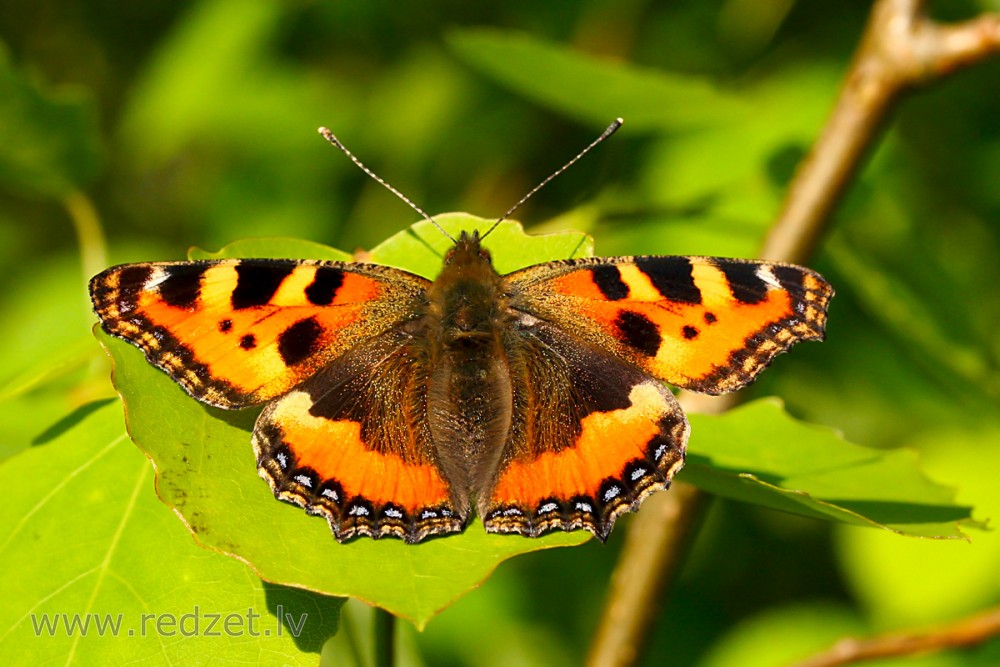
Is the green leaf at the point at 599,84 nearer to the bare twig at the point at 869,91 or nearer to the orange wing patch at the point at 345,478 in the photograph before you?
the bare twig at the point at 869,91

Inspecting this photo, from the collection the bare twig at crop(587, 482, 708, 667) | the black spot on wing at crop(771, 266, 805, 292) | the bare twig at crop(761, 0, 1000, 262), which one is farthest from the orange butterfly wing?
the bare twig at crop(761, 0, 1000, 262)

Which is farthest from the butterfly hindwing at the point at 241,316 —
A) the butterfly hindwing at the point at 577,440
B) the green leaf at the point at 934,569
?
the green leaf at the point at 934,569

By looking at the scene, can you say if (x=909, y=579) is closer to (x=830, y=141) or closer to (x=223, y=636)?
(x=830, y=141)

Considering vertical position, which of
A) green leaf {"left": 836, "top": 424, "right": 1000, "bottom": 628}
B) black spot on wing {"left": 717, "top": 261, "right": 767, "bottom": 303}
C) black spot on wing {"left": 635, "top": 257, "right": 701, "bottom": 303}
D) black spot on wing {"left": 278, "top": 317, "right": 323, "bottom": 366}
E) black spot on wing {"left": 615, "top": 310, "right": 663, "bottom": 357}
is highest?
black spot on wing {"left": 717, "top": 261, "right": 767, "bottom": 303}

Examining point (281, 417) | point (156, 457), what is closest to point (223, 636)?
point (156, 457)

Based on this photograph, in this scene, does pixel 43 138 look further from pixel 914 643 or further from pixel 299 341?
pixel 914 643

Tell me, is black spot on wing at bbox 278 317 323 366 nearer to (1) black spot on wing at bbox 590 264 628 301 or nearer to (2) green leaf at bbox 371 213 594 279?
(2) green leaf at bbox 371 213 594 279
